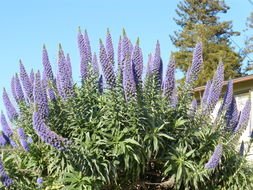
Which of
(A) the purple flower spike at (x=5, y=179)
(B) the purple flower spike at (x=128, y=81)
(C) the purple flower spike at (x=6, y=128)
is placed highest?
(B) the purple flower spike at (x=128, y=81)

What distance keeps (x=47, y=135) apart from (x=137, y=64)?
5.36ft

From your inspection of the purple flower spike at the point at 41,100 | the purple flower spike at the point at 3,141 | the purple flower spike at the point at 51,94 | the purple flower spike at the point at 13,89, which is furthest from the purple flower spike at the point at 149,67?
the purple flower spike at the point at 3,141

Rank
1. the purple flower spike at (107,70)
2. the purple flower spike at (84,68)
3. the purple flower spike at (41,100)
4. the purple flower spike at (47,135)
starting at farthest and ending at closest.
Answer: the purple flower spike at (84,68) → the purple flower spike at (107,70) → the purple flower spike at (41,100) → the purple flower spike at (47,135)

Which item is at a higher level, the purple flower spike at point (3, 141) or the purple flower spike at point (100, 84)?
the purple flower spike at point (100, 84)

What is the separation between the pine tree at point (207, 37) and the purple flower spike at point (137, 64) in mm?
24947

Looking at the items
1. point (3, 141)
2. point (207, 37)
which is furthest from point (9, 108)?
point (207, 37)

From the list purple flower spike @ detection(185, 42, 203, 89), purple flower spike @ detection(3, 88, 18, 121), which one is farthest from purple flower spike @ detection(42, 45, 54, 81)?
purple flower spike @ detection(185, 42, 203, 89)

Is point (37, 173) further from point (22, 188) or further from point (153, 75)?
point (153, 75)

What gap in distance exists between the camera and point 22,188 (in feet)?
16.6

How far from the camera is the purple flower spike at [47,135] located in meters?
4.20

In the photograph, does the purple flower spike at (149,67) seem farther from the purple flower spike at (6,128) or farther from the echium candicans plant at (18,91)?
the purple flower spike at (6,128)

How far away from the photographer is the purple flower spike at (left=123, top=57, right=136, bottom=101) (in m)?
4.79

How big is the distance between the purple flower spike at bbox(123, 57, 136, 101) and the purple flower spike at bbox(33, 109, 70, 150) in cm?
99

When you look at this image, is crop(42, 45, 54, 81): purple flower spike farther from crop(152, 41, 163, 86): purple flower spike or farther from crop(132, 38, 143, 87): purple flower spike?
crop(152, 41, 163, 86): purple flower spike
